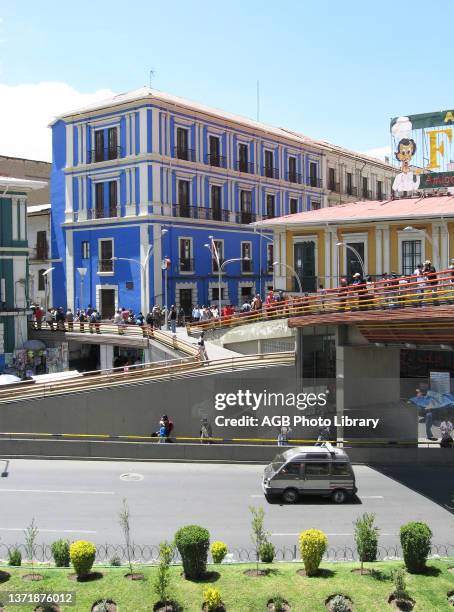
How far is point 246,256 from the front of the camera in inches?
2274

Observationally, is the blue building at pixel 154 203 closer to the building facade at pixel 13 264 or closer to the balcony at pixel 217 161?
the balcony at pixel 217 161

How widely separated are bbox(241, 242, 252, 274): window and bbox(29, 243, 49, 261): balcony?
15.5m

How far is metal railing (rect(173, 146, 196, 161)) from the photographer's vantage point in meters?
51.6

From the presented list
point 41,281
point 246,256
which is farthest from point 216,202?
point 41,281

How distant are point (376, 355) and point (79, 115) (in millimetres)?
32990

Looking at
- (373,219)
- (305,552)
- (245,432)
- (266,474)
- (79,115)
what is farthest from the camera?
(79,115)

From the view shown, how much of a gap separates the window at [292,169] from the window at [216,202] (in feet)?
30.8

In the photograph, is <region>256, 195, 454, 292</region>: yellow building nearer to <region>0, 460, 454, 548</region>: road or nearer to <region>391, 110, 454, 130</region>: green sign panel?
<region>391, 110, 454, 130</region>: green sign panel

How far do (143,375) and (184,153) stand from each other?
24987 mm

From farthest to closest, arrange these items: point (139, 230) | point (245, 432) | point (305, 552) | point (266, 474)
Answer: point (139, 230) < point (245, 432) < point (266, 474) < point (305, 552)

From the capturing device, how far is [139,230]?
49.8m

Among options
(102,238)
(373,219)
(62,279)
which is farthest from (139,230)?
(373,219)

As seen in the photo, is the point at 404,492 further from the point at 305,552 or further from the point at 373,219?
the point at 373,219

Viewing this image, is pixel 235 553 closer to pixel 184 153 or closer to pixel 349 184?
pixel 184 153
